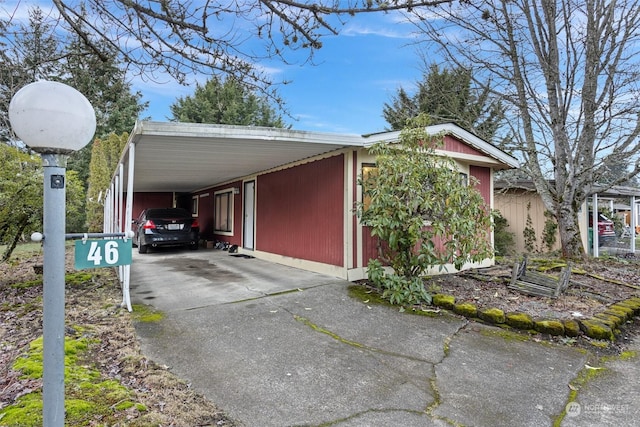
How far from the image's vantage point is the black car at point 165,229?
408 inches

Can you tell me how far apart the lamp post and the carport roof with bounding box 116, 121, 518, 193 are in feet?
10.1

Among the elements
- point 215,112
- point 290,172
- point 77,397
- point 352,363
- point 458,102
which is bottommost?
point 352,363

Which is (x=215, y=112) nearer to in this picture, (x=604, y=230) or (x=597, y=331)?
(x=604, y=230)

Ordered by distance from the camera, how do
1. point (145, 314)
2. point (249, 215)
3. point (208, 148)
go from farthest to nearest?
point (249, 215), point (208, 148), point (145, 314)

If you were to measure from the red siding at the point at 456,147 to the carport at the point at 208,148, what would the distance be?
222 cm

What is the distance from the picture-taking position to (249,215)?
33.8 ft

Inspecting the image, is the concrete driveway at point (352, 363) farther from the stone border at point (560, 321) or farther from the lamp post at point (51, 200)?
the lamp post at point (51, 200)

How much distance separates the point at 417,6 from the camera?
3588 millimetres

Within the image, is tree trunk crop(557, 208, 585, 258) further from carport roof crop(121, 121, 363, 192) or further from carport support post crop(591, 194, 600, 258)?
carport roof crop(121, 121, 363, 192)

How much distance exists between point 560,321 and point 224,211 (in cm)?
1017

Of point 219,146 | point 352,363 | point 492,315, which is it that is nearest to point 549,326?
point 492,315

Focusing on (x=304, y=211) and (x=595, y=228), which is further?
(x=595, y=228)

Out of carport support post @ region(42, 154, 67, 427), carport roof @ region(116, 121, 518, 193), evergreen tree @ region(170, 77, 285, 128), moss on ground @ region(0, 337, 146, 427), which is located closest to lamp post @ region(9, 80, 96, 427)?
carport support post @ region(42, 154, 67, 427)

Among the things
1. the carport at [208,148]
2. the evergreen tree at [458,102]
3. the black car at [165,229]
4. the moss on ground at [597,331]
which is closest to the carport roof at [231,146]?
the carport at [208,148]
